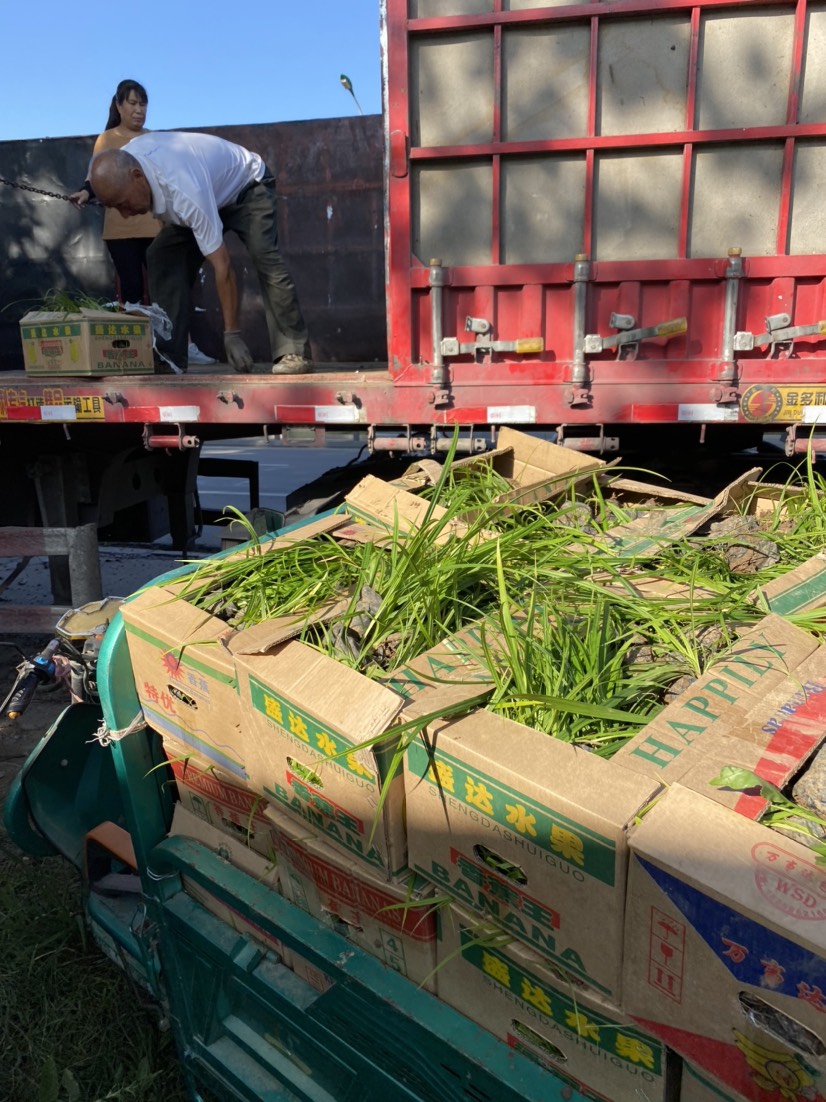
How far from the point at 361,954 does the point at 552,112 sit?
10.3ft

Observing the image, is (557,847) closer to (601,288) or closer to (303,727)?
(303,727)

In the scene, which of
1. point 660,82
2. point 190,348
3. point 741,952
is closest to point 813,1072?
point 741,952

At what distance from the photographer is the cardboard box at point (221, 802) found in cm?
178

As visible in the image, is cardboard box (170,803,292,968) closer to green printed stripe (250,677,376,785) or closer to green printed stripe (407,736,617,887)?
green printed stripe (250,677,376,785)

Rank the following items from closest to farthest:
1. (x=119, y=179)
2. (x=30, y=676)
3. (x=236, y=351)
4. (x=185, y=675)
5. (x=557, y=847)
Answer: (x=557, y=847)
(x=185, y=675)
(x=30, y=676)
(x=119, y=179)
(x=236, y=351)

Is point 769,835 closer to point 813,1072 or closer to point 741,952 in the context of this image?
point 741,952

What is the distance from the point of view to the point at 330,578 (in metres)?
1.86

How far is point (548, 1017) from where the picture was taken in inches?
51.4

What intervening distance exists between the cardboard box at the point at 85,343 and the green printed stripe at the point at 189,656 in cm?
267

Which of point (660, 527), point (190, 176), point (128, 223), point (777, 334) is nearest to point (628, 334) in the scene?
point (777, 334)

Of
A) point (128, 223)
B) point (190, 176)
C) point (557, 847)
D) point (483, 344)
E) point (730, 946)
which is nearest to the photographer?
point (730, 946)

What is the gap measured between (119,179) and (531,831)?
13.3ft

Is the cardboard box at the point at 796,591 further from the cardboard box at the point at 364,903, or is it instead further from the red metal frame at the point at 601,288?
the red metal frame at the point at 601,288

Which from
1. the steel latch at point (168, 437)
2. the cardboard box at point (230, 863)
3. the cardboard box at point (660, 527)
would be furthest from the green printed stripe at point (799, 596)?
the steel latch at point (168, 437)
